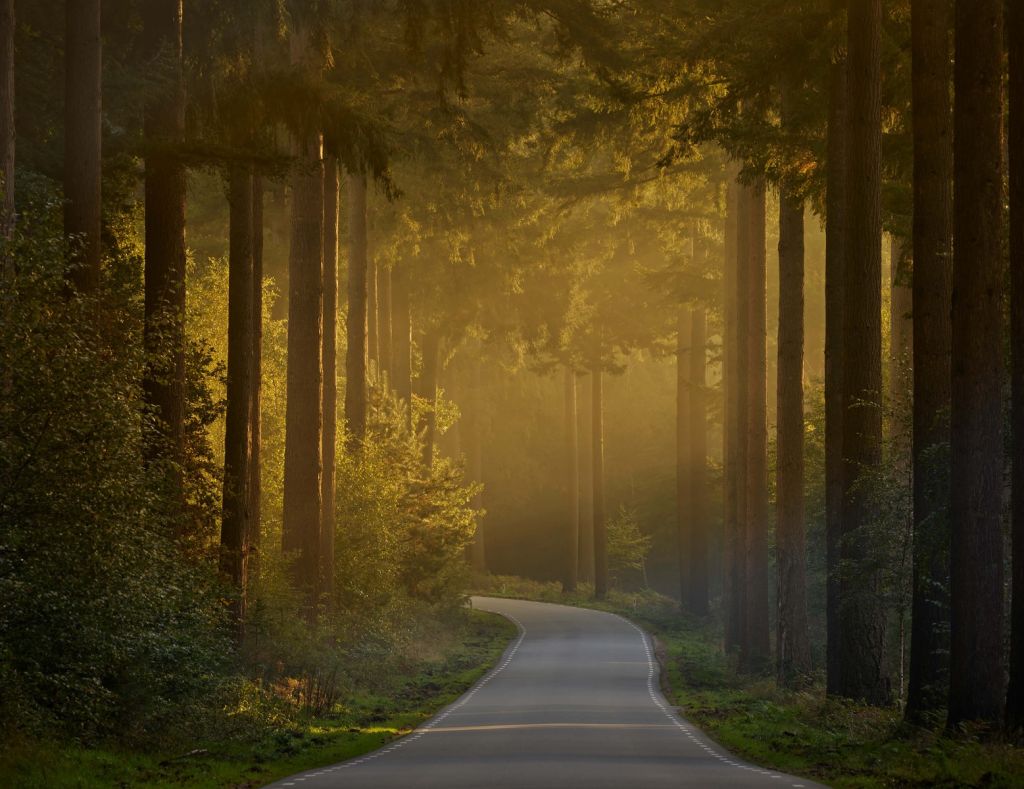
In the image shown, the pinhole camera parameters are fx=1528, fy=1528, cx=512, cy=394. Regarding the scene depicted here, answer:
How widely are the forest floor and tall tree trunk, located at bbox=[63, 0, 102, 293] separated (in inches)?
451

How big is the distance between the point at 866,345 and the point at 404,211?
21.1 metres

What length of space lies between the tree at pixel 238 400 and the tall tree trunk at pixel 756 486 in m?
14.2

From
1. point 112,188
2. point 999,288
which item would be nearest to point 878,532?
point 999,288

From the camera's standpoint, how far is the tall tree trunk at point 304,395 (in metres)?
32.1

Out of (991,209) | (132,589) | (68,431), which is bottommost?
(132,589)

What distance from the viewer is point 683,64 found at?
91.5 ft

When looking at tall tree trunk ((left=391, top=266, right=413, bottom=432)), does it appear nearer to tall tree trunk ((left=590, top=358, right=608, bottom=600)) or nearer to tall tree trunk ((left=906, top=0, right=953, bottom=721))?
tall tree trunk ((left=590, top=358, right=608, bottom=600))

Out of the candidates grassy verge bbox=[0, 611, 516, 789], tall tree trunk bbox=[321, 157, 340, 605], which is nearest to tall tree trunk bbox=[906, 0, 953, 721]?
grassy verge bbox=[0, 611, 516, 789]

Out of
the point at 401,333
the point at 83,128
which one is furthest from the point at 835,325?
the point at 401,333

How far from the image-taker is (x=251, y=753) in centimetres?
1953

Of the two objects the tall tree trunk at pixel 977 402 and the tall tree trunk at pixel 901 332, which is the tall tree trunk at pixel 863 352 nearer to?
the tall tree trunk at pixel 901 332

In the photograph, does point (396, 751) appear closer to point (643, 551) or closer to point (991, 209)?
point (991, 209)

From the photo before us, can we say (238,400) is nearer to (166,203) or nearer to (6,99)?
(166,203)

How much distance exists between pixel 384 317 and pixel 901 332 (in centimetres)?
3215
